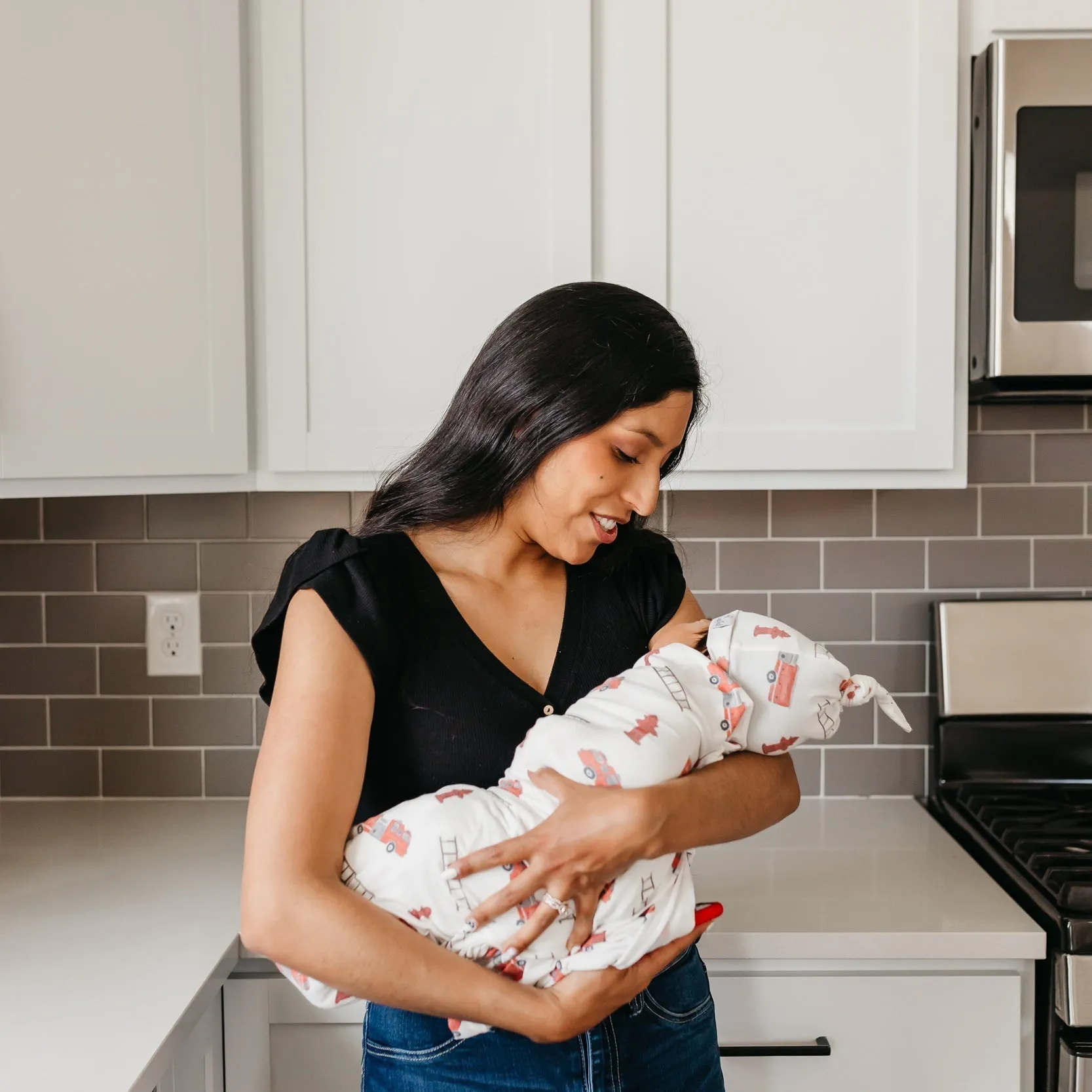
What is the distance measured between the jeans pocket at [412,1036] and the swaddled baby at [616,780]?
0.07 m

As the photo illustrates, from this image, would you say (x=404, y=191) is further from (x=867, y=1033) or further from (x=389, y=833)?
(x=867, y=1033)

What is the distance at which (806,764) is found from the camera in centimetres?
189

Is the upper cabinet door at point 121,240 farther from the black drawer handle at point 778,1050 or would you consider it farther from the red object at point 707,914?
A: the black drawer handle at point 778,1050

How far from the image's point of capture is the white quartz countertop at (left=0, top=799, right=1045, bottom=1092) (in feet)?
3.51

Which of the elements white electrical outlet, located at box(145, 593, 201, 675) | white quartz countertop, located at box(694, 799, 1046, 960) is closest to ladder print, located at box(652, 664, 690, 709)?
white quartz countertop, located at box(694, 799, 1046, 960)

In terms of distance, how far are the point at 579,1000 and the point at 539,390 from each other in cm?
56

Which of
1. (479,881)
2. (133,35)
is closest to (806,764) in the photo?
(479,881)

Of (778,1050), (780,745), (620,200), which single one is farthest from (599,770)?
(620,200)

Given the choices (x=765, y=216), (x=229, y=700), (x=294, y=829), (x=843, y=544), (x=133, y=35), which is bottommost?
(x=229, y=700)

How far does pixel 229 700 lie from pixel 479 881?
109cm

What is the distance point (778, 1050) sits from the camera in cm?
134

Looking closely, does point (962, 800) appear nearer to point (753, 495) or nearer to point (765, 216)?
point (753, 495)

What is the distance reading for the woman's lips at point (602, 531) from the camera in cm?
108

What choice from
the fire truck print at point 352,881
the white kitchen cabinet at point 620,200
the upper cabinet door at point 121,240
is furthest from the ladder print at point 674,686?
the upper cabinet door at point 121,240
